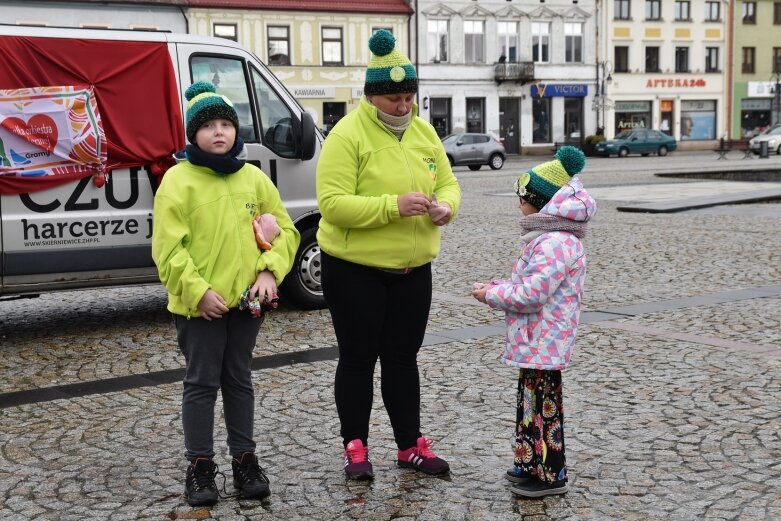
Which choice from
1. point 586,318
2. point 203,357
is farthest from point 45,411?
point 586,318

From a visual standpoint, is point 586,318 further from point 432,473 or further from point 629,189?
point 629,189

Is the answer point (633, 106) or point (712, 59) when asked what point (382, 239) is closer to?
point (633, 106)

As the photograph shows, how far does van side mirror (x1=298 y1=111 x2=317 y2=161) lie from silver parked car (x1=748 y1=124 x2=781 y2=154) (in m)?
39.6

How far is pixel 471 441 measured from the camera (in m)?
4.97

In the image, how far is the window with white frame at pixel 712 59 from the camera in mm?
62094

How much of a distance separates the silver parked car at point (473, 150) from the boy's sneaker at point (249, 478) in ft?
115

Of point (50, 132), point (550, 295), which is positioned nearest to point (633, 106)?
point (50, 132)

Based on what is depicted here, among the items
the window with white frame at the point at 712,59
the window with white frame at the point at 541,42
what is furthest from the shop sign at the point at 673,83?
the window with white frame at the point at 541,42

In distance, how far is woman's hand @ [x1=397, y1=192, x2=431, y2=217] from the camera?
4171mm

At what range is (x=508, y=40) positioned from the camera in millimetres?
56219

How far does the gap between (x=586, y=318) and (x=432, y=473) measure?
13.1 ft

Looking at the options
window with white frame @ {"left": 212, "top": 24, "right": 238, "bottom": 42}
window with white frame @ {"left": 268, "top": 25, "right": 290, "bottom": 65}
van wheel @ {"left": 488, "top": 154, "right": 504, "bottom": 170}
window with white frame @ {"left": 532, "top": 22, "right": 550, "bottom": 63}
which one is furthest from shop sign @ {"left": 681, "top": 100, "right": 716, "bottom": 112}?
window with white frame @ {"left": 212, "top": 24, "right": 238, "bottom": 42}

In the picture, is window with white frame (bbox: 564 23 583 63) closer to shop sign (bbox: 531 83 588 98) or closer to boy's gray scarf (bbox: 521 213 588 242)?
shop sign (bbox: 531 83 588 98)

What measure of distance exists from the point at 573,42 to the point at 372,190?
2200 inches
